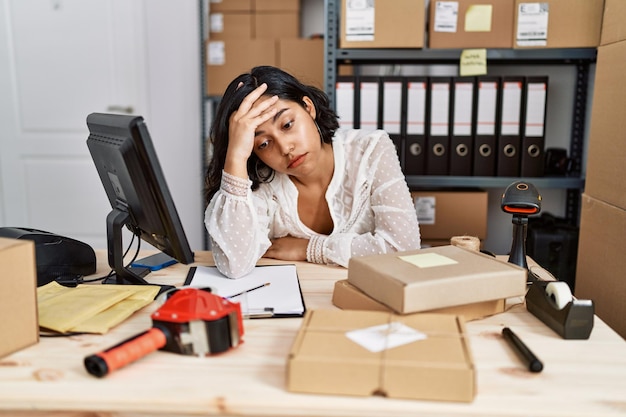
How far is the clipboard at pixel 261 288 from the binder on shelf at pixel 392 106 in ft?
3.20

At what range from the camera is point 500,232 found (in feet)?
8.39

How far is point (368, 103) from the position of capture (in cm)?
206

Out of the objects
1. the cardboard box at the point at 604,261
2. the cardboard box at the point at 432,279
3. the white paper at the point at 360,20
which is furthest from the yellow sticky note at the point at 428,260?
the white paper at the point at 360,20

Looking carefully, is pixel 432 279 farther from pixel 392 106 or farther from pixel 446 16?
pixel 446 16

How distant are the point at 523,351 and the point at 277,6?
203 centimetres

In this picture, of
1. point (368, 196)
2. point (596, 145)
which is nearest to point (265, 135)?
point (368, 196)

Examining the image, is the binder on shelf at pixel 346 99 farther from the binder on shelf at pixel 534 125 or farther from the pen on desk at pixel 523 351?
the pen on desk at pixel 523 351

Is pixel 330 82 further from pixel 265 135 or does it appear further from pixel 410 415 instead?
pixel 410 415

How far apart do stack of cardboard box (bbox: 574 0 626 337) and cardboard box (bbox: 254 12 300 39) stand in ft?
4.51

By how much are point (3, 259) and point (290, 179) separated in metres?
0.85

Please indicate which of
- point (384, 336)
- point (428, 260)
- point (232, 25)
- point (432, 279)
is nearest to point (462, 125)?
point (232, 25)

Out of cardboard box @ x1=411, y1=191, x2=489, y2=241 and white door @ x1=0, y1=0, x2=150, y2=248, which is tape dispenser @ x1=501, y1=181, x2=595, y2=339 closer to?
cardboard box @ x1=411, y1=191, x2=489, y2=241

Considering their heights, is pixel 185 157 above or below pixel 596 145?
below

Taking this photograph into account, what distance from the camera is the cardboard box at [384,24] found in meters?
1.98
